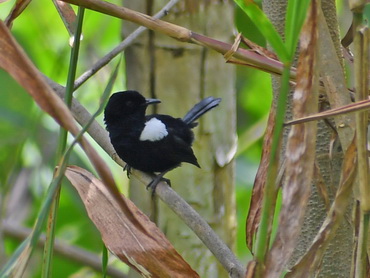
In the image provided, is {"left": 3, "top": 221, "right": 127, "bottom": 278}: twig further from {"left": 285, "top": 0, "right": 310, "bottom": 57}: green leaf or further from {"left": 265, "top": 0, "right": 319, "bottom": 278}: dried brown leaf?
{"left": 285, "top": 0, "right": 310, "bottom": 57}: green leaf

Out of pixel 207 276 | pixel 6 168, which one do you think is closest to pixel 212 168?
pixel 207 276

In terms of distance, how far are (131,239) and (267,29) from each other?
0.45 m

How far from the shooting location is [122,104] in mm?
2311

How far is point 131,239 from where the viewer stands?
3.89 feet

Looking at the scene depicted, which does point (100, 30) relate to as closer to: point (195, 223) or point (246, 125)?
point (246, 125)

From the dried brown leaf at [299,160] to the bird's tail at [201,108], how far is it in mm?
878

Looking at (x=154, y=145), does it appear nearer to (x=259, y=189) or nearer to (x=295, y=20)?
(x=259, y=189)

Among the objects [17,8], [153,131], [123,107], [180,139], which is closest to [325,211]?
[17,8]

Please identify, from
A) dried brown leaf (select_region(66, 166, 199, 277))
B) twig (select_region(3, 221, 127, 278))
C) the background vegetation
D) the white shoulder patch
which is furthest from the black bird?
dried brown leaf (select_region(66, 166, 199, 277))

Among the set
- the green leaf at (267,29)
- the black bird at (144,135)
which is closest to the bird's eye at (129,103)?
the black bird at (144,135)

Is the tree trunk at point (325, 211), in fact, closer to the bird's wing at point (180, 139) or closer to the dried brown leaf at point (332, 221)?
the dried brown leaf at point (332, 221)

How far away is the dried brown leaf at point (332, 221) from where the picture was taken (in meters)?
1.00

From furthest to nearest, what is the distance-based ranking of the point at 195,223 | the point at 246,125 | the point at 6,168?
the point at 246,125 → the point at 6,168 → the point at 195,223

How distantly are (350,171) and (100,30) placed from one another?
230cm
